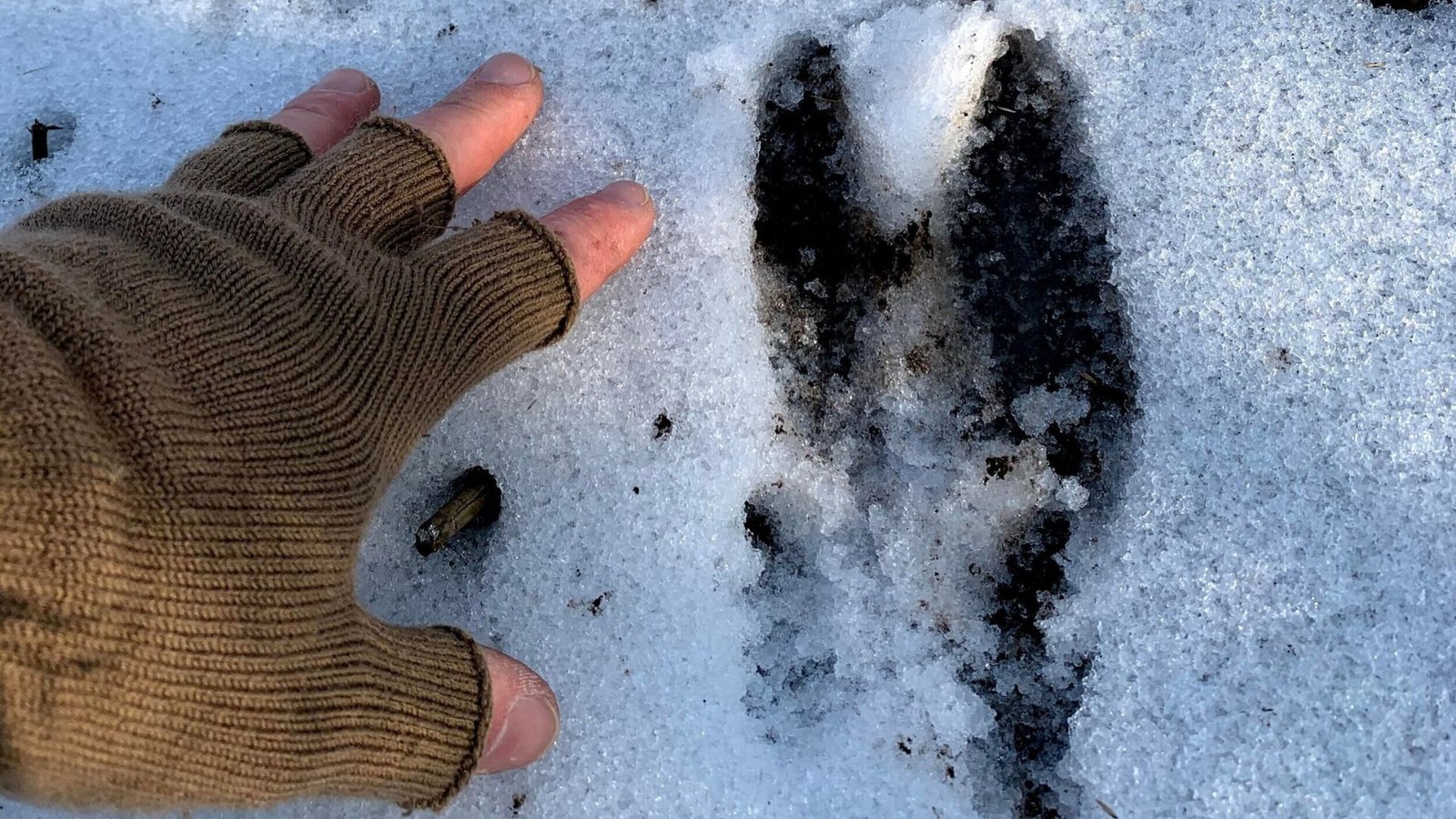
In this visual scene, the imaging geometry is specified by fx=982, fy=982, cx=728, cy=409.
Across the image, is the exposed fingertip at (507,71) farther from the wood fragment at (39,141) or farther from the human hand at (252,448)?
the wood fragment at (39,141)

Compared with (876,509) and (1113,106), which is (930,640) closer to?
(876,509)

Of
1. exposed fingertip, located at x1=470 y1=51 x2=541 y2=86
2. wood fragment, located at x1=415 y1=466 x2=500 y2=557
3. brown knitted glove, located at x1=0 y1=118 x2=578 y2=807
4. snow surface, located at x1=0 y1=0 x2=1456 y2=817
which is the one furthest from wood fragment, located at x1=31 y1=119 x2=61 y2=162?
wood fragment, located at x1=415 y1=466 x2=500 y2=557

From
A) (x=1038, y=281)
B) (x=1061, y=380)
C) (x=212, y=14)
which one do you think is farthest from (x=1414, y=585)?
(x=212, y=14)

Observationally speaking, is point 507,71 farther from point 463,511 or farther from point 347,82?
point 463,511

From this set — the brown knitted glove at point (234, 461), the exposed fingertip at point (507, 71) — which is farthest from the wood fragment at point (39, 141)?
the exposed fingertip at point (507, 71)

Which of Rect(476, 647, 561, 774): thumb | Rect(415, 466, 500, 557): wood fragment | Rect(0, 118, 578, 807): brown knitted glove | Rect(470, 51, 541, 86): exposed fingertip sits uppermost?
Rect(470, 51, 541, 86): exposed fingertip

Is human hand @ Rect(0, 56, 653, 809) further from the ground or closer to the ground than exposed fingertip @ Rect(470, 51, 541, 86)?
closer to the ground

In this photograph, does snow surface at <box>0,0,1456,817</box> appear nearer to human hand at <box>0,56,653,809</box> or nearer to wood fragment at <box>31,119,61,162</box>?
wood fragment at <box>31,119,61,162</box>

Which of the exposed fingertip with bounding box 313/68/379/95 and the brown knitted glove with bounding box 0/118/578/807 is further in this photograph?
the exposed fingertip with bounding box 313/68/379/95
